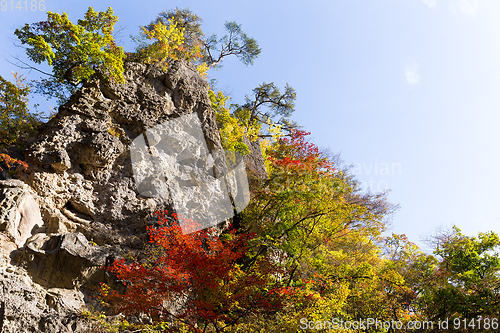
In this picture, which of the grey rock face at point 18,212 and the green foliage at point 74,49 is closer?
the grey rock face at point 18,212

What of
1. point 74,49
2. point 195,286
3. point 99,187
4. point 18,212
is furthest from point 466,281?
point 74,49

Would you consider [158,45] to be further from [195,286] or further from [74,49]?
[195,286]

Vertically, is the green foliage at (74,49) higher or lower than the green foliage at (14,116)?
higher

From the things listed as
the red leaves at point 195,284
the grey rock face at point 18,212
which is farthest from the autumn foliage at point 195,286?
the grey rock face at point 18,212

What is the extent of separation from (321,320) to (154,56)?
9598 millimetres

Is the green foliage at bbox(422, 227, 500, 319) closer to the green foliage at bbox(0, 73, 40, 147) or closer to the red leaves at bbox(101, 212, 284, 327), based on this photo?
the red leaves at bbox(101, 212, 284, 327)

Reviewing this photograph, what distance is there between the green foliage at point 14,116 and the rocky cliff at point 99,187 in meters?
0.48

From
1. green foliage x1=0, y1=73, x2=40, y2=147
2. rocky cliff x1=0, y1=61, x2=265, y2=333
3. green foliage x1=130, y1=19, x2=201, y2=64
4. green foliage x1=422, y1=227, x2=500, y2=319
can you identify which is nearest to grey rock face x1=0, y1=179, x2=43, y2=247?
rocky cliff x1=0, y1=61, x2=265, y2=333

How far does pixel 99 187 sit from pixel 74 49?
405 centimetres

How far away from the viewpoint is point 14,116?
718cm

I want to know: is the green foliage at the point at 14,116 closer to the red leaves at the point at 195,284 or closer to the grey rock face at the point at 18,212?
the grey rock face at the point at 18,212

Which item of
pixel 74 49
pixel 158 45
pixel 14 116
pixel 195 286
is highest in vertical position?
pixel 158 45

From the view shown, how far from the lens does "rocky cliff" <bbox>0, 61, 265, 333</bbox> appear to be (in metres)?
5.46

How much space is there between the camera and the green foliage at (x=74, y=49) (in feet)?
24.0
